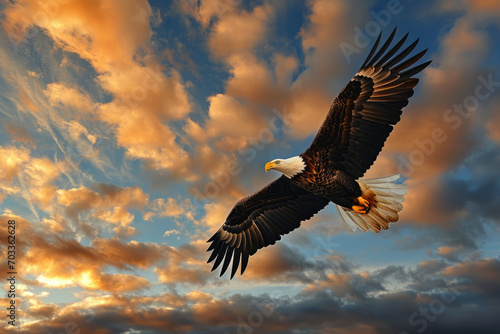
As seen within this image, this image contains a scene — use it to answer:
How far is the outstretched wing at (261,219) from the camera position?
29.1 feet

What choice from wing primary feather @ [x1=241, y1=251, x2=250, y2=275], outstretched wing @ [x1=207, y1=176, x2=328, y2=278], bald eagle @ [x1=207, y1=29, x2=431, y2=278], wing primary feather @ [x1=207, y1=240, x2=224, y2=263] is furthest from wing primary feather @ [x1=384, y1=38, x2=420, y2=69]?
wing primary feather @ [x1=207, y1=240, x2=224, y2=263]

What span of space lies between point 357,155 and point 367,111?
2.90 feet

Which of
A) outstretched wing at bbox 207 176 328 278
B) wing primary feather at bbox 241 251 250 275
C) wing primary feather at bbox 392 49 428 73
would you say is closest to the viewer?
wing primary feather at bbox 392 49 428 73

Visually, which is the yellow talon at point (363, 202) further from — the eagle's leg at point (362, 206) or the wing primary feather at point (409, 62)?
the wing primary feather at point (409, 62)

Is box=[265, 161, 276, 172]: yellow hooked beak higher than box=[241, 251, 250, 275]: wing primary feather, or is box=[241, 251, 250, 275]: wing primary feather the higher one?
box=[265, 161, 276, 172]: yellow hooked beak

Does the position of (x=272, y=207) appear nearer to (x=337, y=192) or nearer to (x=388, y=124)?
(x=337, y=192)

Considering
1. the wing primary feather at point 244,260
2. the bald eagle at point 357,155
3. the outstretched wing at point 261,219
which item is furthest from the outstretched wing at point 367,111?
the wing primary feather at point 244,260

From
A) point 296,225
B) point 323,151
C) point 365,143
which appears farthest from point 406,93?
point 296,225

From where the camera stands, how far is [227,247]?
949cm

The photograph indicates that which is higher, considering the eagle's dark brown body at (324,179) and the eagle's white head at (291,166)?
the eagle's white head at (291,166)

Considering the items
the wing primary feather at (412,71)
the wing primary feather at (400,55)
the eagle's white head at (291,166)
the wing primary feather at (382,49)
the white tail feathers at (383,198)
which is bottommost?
the white tail feathers at (383,198)

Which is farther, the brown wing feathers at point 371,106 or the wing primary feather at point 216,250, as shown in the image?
the wing primary feather at point 216,250

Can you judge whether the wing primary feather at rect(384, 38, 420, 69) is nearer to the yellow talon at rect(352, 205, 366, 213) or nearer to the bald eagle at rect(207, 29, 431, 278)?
the bald eagle at rect(207, 29, 431, 278)

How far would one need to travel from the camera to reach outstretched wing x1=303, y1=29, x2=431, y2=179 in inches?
257
